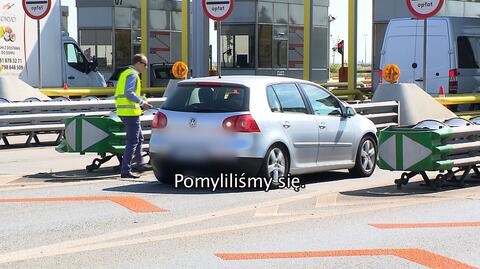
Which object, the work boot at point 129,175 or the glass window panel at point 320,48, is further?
the glass window panel at point 320,48

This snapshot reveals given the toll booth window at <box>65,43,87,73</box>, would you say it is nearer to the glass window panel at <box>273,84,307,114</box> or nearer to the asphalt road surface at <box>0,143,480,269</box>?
the asphalt road surface at <box>0,143,480,269</box>

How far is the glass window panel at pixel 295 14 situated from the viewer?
37312mm

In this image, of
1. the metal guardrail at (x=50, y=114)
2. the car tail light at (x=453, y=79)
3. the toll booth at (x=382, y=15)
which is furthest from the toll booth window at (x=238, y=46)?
the metal guardrail at (x=50, y=114)

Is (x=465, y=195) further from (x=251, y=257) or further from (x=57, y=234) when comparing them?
(x=57, y=234)

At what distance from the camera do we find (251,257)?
7.29 meters

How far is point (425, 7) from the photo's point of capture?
642 inches

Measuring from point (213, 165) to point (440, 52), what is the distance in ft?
37.3

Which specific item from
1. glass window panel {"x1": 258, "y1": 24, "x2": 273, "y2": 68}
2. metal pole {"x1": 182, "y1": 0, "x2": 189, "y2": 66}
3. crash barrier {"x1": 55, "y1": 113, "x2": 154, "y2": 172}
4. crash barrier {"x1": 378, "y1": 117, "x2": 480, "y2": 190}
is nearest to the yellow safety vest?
crash barrier {"x1": 55, "y1": 113, "x2": 154, "y2": 172}

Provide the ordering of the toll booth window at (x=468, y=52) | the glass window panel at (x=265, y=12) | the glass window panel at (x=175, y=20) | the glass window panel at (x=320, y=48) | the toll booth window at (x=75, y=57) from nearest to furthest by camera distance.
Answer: the toll booth window at (x=468, y=52)
the toll booth window at (x=75, y=57)
the glass window panel at (x=265, y=12)
the glass window panel at (x=320, y=48)
the glass window panel at (x=175, y=20)

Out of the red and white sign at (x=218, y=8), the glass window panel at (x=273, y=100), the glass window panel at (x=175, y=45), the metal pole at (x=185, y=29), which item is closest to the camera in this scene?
the glass window panel at (x=273, y=100)

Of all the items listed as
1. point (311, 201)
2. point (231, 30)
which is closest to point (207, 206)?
point (311, 201)

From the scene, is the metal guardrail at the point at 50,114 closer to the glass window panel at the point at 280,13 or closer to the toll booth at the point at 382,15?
the toll booth at the point at 382,15

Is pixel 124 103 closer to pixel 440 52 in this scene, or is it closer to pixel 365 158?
pixel 365 158

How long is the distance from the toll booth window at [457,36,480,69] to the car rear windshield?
11.1 meters
